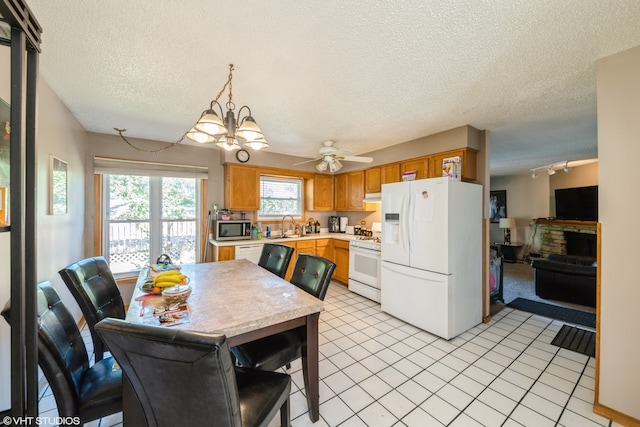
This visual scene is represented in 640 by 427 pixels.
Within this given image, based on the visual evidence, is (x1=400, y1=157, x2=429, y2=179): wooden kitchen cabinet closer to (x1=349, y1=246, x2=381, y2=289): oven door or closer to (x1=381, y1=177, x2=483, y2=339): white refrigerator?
(x1=381, y1=177, x2=483, y2=339): white refrigerator

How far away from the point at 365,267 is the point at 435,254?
129cm

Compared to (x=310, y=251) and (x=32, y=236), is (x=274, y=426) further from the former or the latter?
(x=310, y=251)

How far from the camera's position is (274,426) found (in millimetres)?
1616

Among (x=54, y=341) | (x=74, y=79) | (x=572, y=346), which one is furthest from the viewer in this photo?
(x=572, y=346)

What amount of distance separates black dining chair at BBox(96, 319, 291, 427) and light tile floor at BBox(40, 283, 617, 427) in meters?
1.02

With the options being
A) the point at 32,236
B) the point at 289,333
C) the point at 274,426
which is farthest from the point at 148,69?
the point at 274,426

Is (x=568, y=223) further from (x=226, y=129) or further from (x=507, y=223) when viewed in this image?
(x=226, y=129)

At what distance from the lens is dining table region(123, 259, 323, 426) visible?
4.12 ft

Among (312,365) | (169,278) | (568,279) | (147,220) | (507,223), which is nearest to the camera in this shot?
(312,365)

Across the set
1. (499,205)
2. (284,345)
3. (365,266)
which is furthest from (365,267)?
(499,205)

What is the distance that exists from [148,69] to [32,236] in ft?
5.53

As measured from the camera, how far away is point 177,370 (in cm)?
82

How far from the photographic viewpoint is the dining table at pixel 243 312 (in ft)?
4.12
